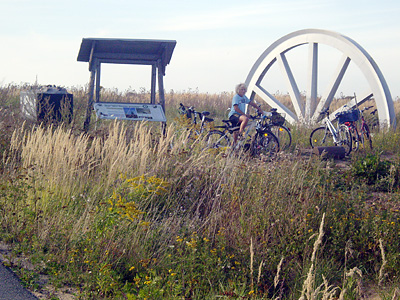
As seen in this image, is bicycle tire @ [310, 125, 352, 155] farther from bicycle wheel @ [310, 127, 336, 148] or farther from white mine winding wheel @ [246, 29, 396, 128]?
white mine winding wheel @ [246, 29, 396, 128]

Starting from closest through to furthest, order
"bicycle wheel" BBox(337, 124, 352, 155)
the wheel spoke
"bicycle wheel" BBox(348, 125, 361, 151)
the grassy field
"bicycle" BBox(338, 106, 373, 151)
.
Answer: the grassy field, "bicycle wheel" BBox(337, 124, 352, 155), "bicycle wheel" BBox(348, 125, 361, 151), "bicycle" BBox(338, 106, 373, 151), the wheel spoke

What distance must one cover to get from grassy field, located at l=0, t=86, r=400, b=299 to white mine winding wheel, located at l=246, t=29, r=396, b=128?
353 inches

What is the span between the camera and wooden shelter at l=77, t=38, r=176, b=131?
12.2 meters

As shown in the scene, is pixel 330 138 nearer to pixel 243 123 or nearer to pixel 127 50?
pixel 243 123

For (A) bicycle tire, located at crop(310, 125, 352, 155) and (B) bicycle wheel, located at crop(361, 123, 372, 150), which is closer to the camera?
(A) bicycle tire, located at crop(310, 125, 352, 155)

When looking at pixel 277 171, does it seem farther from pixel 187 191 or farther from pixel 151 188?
pixel 151 188

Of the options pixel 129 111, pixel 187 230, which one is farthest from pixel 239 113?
pixel 187 230

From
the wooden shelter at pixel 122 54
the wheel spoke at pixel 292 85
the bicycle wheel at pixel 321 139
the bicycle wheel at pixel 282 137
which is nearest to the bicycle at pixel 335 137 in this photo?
the bicycle wheel at pixel 321 139

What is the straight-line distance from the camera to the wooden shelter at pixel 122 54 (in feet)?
39.9

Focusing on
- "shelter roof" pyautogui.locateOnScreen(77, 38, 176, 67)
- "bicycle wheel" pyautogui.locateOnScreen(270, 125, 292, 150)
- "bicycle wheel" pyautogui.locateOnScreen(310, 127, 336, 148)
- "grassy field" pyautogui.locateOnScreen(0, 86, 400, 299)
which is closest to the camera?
"grassy field" pyautogui.locateOnScreen(0, 86, 400, 299)

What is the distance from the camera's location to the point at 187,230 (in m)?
5.97

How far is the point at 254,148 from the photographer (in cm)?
1123

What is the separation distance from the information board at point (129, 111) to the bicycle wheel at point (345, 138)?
447cm

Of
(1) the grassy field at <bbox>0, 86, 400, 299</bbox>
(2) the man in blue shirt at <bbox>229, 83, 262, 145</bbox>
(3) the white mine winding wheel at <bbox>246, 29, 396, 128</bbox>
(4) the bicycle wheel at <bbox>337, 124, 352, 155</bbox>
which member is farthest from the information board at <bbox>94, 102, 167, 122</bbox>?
(3) the white mine winding wheel at <bbox>246, 29, 396, 128</bbox>
